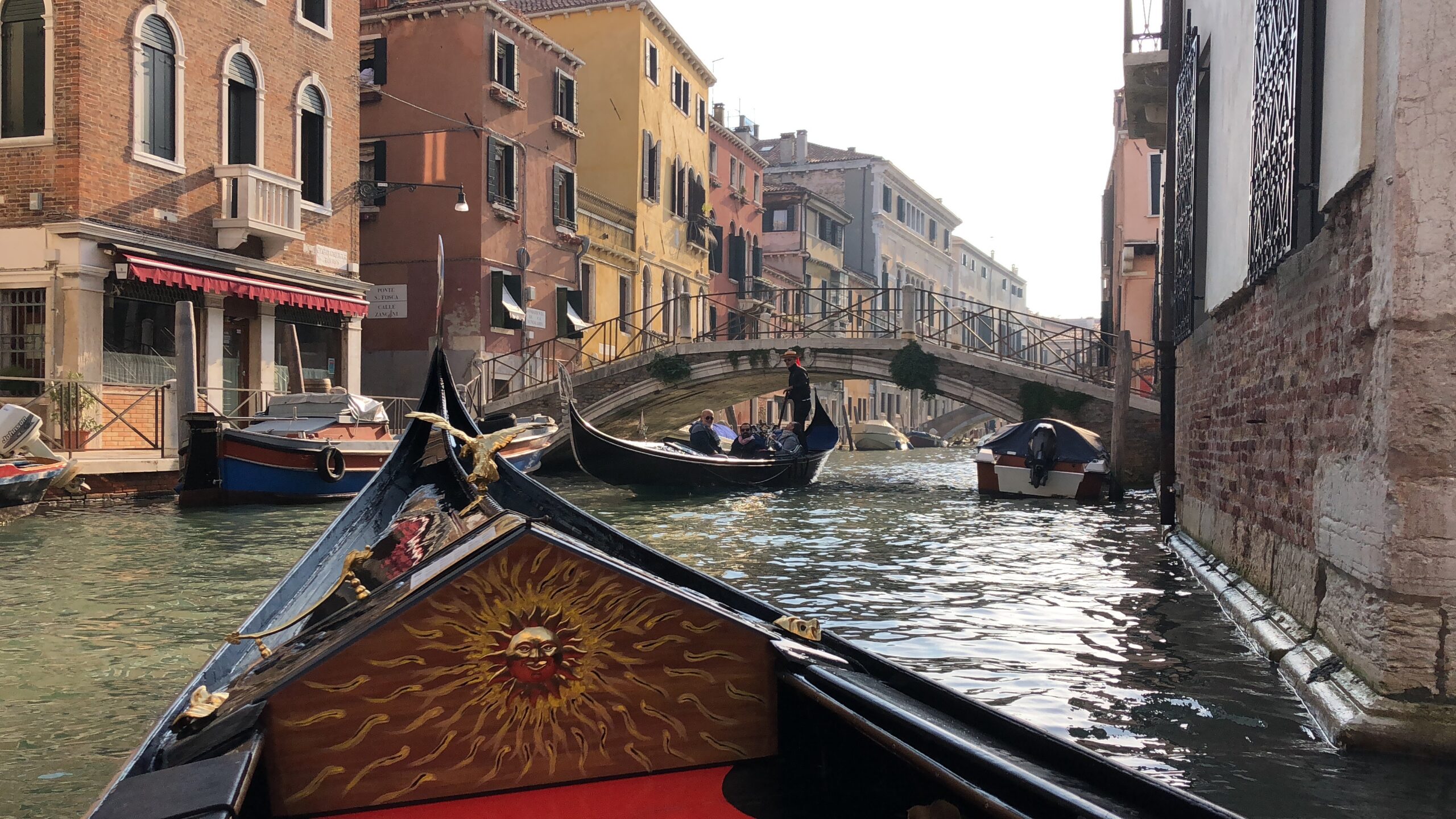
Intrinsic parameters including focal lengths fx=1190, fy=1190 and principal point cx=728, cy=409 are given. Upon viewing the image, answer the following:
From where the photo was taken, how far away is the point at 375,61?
1541 centimetres

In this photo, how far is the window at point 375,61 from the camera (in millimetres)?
15336

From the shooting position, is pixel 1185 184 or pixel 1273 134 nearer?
pixel 1273 134

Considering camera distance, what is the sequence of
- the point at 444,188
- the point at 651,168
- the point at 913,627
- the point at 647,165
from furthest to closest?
the point at 651,168 → the point at 647,165 → the point at 444,188 → the point at 913,627

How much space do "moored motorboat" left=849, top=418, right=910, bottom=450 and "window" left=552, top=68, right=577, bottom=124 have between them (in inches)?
438

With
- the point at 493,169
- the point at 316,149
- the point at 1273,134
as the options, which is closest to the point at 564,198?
the point at 493,169

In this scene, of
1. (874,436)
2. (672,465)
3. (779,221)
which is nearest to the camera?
(672,465)

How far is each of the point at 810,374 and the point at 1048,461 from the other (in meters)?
5.89

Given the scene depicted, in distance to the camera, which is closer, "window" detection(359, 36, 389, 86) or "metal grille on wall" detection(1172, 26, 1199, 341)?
"metal grille on wall" detection(1172, 26, 1199, 341)

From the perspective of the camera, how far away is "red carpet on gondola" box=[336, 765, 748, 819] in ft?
5.27

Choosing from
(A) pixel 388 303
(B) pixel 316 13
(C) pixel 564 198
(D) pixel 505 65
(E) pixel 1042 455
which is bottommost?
(E) pixel 1042 455

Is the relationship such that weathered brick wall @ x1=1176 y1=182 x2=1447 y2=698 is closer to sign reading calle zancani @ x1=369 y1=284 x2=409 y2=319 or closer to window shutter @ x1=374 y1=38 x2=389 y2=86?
sign reading calle zancani @ x1=369 y1=284 x2=409 y2=319

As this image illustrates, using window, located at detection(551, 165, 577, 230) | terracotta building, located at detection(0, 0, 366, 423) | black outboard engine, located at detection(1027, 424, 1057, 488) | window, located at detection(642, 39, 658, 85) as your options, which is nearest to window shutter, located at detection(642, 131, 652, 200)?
window, located at detection(642, 39, 658, 85)

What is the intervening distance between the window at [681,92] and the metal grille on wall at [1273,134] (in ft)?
55.7

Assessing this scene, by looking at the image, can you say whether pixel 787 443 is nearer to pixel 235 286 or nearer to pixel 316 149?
pixel 235 286
